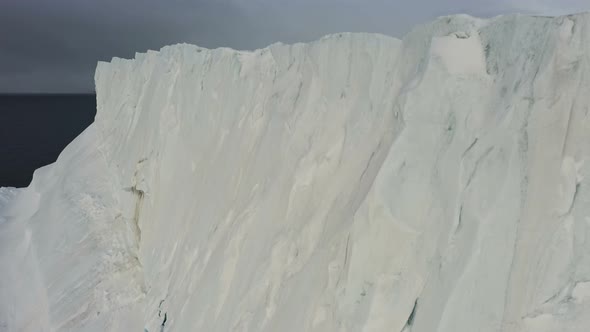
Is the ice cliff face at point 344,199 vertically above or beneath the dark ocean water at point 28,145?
above

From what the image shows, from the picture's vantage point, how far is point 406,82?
6.81 metres

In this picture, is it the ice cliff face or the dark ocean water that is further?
the dark ocean water

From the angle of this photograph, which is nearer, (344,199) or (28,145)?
(344,199)

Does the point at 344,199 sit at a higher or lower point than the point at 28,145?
higher

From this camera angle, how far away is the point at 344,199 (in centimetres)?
725

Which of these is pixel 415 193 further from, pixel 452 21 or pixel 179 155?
pixel 179 155

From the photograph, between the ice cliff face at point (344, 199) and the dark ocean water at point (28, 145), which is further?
the dark ocean water at point (28, 145)

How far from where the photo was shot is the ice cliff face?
4.91 metres

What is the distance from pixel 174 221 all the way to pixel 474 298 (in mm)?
8033

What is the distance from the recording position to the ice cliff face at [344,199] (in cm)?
491

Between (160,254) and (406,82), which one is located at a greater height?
(406,82)

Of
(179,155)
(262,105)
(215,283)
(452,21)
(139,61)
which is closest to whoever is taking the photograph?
(452,21)

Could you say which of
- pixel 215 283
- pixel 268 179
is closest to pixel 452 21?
pixel 268 179

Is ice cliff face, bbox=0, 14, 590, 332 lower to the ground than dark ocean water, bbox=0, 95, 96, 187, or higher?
higher
